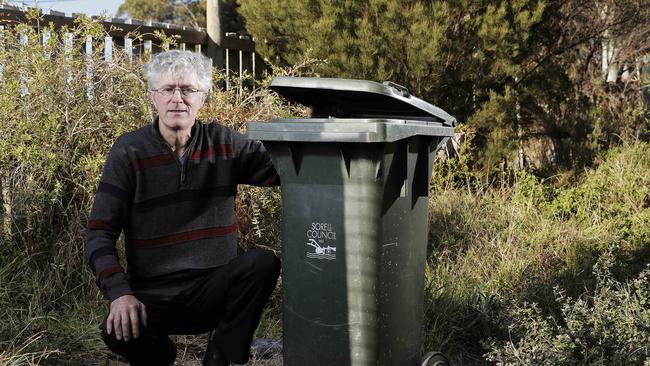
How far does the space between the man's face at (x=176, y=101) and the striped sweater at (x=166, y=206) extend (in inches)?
3.4

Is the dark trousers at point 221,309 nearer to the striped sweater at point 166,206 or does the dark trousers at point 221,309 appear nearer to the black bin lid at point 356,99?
the striped sweater at point 166,206

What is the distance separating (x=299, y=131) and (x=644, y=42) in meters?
6.93

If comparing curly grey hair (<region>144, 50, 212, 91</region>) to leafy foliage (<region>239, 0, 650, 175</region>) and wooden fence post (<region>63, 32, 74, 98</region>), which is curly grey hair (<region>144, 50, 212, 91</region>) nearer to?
wooden fence post (<region>63, 32, 74, 98</region>)

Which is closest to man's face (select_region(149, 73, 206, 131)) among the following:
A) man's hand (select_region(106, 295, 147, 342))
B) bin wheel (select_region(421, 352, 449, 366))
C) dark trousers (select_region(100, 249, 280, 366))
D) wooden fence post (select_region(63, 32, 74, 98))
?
dark trousers (select_region(100, 249, 280, 366))

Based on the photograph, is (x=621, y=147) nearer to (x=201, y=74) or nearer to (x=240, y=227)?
(x=240, y=227)

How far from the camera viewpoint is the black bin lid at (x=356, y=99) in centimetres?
346

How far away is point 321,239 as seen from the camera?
328 centimetres

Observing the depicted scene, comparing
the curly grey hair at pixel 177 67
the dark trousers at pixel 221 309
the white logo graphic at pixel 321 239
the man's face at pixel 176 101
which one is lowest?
the dark trousers at pixel 221 309

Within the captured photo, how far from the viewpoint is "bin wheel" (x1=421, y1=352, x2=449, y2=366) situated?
3.65 meters

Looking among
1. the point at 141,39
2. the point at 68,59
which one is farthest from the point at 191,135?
the point at 141,39

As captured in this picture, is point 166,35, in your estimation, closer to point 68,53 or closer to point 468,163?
point 68,53

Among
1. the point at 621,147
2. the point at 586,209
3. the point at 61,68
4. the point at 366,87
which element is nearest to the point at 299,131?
the point at 366,87

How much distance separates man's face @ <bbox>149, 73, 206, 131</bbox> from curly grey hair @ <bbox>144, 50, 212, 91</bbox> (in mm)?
22

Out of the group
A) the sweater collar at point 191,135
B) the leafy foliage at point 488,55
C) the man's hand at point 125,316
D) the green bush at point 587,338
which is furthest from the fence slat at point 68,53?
the green bush at point 587,338
